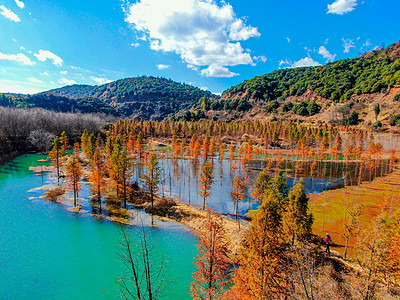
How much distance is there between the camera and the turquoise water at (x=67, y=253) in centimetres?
2388

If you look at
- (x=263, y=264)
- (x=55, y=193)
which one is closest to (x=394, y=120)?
(x=263, y=264)

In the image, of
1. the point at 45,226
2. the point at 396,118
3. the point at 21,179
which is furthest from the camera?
the point at 396,118

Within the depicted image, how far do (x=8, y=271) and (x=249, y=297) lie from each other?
94.4 feet

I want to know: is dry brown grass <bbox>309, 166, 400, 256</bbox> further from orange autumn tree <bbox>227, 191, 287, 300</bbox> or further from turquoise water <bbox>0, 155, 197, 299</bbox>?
turquoise water <bbox>0, 155, 197, 299</bbox>

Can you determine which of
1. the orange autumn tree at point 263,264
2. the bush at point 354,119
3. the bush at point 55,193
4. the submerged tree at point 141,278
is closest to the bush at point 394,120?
the bush at point 354,119

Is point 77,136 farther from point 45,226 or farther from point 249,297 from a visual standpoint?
point 249,297

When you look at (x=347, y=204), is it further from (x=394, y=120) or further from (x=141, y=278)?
(x=394, y=120)

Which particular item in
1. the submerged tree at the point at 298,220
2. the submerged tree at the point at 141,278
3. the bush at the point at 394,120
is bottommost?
the submerged tree at the point at 141,278

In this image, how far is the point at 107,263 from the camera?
93.6 feet

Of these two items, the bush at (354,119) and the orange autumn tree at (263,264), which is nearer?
the orange autumn tree at (263,264)

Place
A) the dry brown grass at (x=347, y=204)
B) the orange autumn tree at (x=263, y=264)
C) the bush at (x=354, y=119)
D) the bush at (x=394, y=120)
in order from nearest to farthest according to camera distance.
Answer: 1. the orange autumn tree at (x=263, y=264)
2. the dry brown grass at (x=347, y=204)
3. the bush at (x=394, y=120)
4. the bush at (x=354, y=119)

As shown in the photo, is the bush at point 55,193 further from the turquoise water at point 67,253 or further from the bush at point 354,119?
the bush at point 354,119

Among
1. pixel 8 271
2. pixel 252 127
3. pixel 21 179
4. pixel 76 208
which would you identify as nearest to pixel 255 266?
pixel 8 271

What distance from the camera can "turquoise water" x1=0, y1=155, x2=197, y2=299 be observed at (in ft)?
78.3
